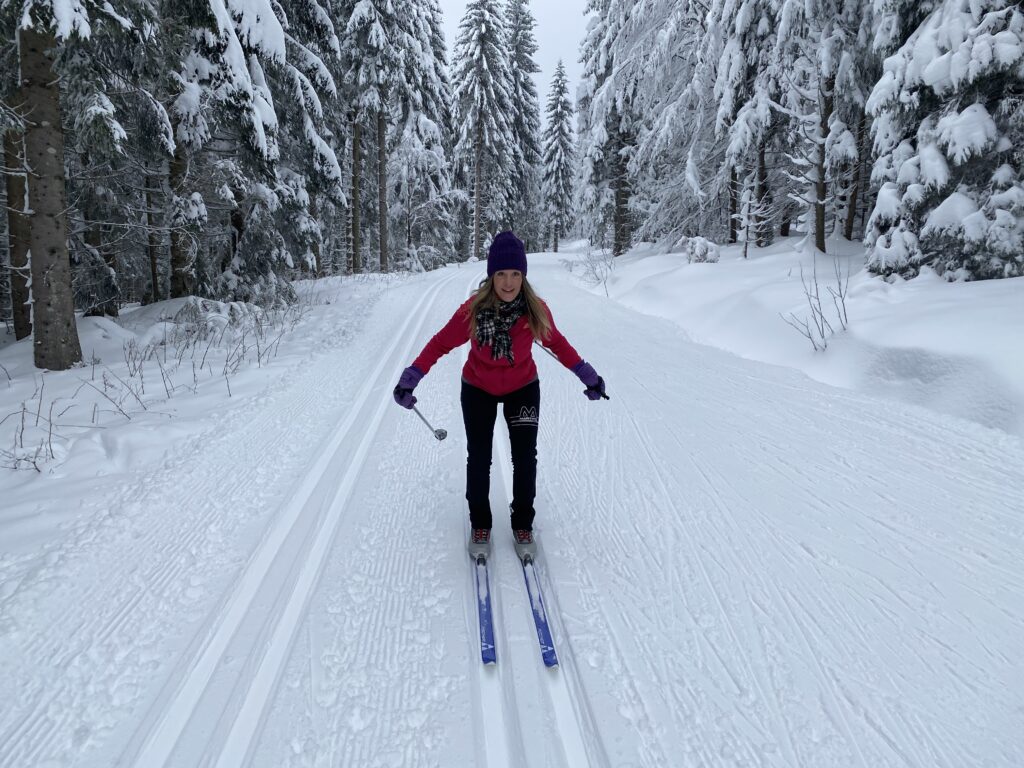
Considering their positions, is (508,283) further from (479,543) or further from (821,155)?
(821,155)

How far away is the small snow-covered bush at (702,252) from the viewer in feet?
43.5

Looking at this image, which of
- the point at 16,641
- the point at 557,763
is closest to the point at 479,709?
the point at 557,763

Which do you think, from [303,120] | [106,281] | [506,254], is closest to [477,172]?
[303,120]

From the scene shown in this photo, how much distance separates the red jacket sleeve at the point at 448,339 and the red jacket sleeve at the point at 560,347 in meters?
0.50

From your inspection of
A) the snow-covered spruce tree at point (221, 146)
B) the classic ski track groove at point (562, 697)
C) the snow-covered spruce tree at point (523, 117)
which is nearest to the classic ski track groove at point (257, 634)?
the classic ski track groove at point (562, 697)

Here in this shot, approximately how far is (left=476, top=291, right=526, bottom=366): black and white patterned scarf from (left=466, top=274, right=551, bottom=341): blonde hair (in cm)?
4

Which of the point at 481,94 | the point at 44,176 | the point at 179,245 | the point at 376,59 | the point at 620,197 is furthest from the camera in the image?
the point at 481,94

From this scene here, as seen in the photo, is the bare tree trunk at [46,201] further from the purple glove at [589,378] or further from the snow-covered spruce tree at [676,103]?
the snow-covered spruce tree at [676,103]

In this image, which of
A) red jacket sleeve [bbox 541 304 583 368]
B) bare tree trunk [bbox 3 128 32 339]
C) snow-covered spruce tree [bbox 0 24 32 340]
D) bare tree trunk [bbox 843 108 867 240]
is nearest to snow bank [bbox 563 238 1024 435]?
bare tree trunk [bbox 843 108 867 240]

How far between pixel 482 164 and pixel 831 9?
24.4 metres

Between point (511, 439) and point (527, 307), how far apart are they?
0.83m

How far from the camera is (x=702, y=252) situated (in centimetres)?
1341

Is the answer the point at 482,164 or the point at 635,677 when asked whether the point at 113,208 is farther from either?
the point at 482,164

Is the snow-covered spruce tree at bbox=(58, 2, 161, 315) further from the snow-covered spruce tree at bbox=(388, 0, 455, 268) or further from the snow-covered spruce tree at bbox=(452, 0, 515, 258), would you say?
the snow-covered spruce tree at bbox=(452, 0, 515, 258)
